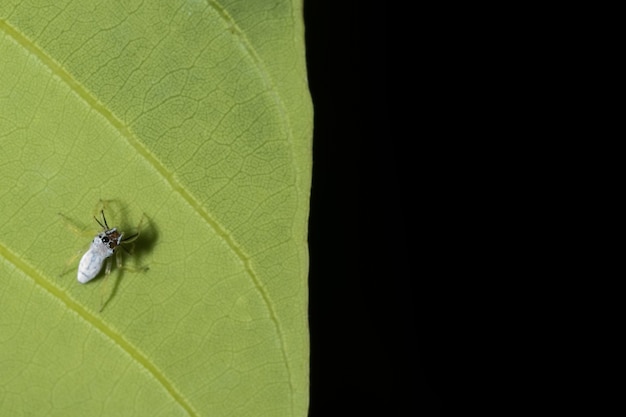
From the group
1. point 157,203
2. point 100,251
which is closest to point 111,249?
point 100,251

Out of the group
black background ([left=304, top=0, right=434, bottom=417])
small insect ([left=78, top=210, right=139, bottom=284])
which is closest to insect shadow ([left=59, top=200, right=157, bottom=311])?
small insect ([left=78, top=210, right=139, bottom=284])

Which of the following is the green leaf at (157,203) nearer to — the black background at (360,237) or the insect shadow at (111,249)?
the insect shadow at (111,249)

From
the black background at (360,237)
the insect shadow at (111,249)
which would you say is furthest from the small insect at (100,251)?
the black background at (360,237)

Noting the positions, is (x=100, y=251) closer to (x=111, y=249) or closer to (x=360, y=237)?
(x=111, y=249)

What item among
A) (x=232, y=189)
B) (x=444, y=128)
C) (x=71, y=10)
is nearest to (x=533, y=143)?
(x=444, y=128)

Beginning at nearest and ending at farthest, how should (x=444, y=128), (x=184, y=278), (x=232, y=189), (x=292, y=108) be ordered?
1. (x=292, y=108)
2. (x=232, y=189)
3. (x=184, y=278)
4. (x=444, y=128)

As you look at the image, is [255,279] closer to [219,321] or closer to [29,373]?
[219,321]
